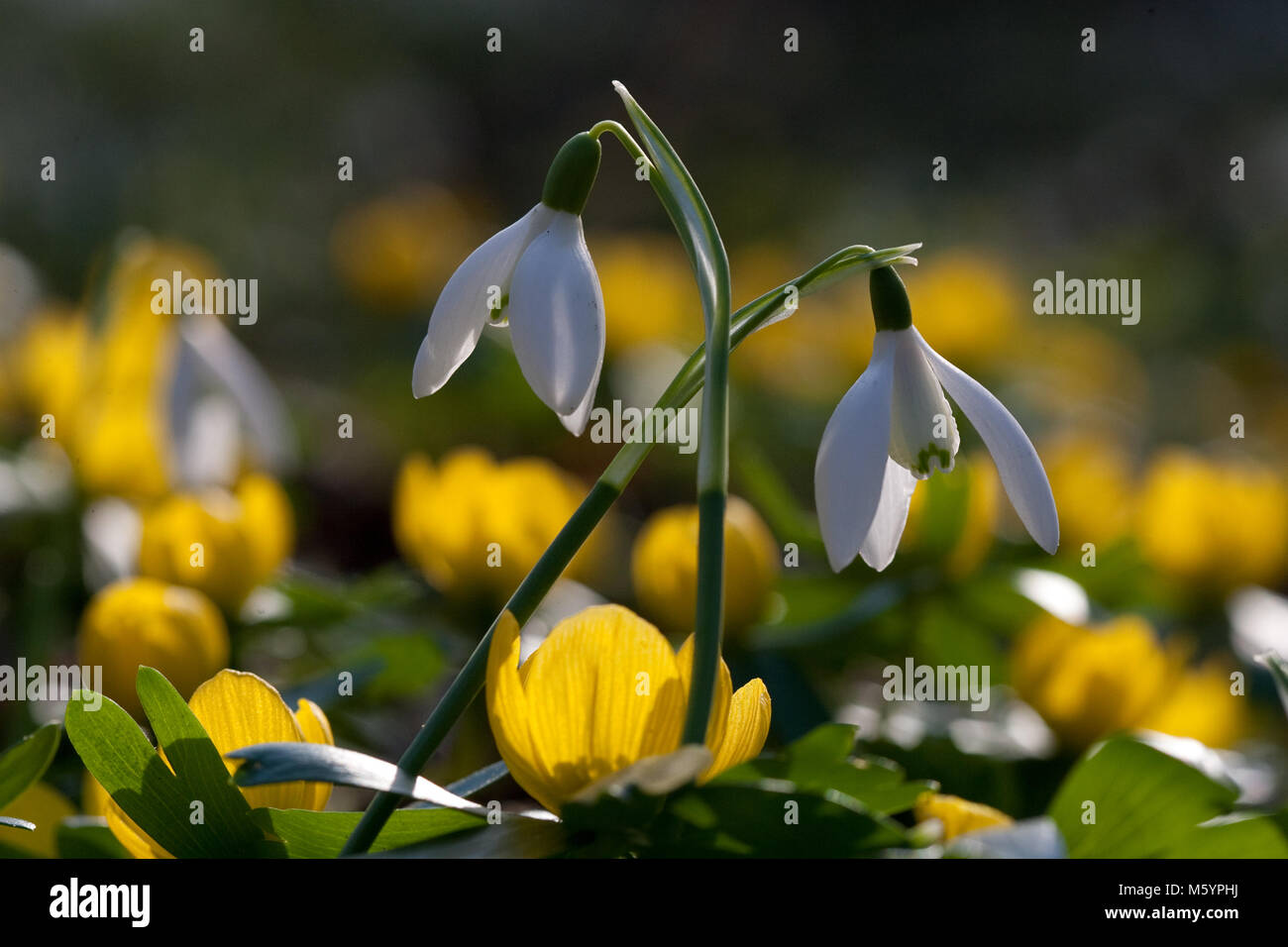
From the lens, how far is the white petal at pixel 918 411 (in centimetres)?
56

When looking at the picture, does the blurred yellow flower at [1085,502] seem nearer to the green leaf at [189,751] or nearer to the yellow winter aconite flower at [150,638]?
the yellow winter aconite flower at [150,638]

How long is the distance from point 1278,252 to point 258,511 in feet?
12.3

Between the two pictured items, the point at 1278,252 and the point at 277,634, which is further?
the point at 1278,252

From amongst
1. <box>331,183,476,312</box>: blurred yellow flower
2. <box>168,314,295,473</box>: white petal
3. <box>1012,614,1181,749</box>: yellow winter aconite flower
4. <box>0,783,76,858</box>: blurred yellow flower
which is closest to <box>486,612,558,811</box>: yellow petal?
<box>0,783,76,858</box>: blurred yellow flower

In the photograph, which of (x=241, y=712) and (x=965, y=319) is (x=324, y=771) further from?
(x=965, y=319)

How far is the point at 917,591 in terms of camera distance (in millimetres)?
1097

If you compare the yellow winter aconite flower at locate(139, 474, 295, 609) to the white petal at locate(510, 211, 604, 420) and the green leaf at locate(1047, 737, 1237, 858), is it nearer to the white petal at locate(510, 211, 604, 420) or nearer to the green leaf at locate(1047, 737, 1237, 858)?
the white petal at locate(510, 211, 604, 420)

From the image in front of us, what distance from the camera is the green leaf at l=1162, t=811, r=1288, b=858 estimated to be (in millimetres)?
630

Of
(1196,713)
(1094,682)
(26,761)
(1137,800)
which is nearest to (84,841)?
(26,761)

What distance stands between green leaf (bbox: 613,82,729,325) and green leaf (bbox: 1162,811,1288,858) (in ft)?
1.26

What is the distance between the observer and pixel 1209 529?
4.31 feet

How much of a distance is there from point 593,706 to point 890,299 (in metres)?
0.22
